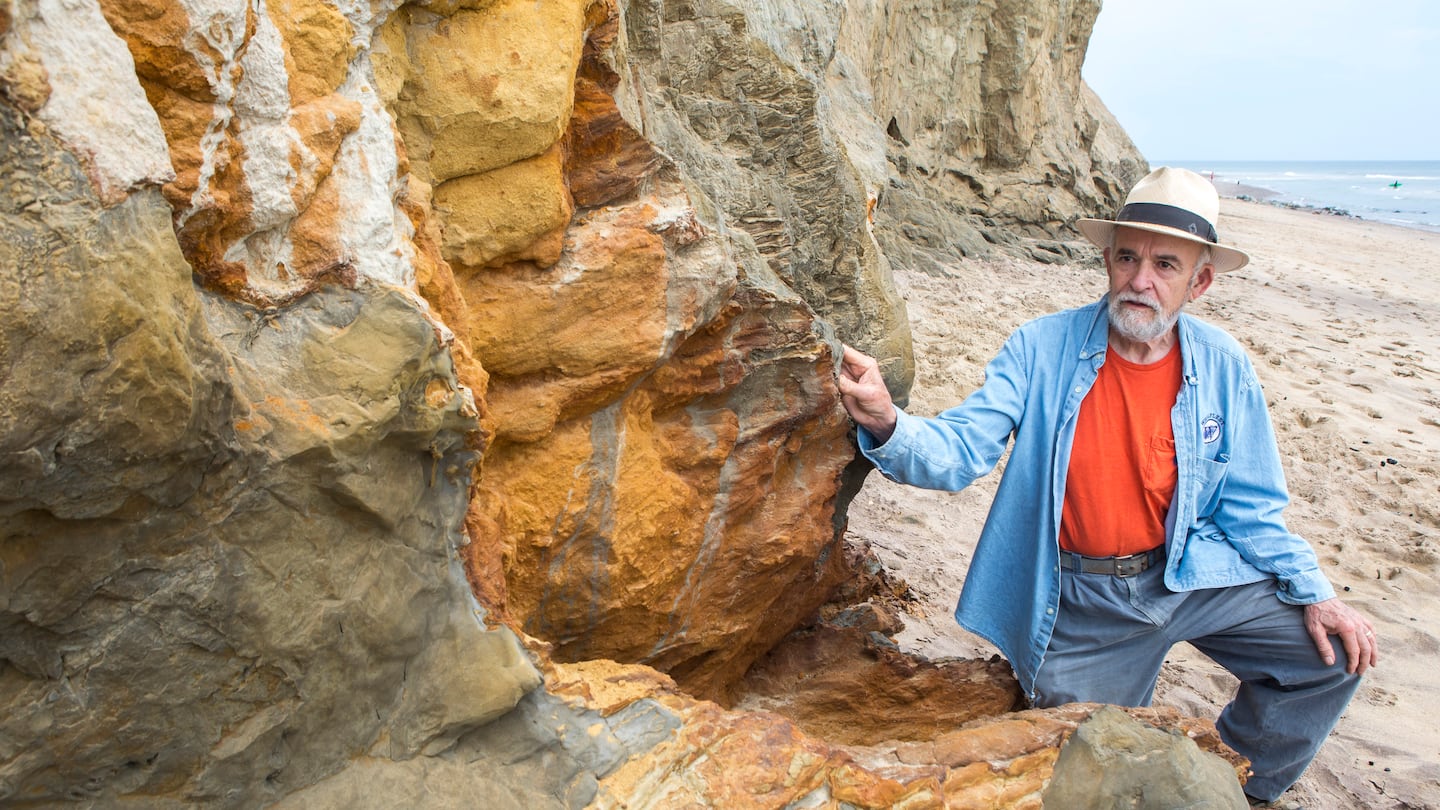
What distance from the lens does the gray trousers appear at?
2.76m

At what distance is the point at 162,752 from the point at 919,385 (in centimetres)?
522

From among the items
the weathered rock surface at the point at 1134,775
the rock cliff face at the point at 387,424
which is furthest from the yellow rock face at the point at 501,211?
the weathered rock surface at the point at 1134,775

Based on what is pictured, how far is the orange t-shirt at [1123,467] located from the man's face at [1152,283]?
17 cm

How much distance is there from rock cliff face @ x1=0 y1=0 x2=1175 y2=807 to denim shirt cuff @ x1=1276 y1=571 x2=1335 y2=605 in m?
1.14

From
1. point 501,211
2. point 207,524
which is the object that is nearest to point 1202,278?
point 501,211

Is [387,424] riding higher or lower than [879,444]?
higher

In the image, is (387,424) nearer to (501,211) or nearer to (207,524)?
(207,524)

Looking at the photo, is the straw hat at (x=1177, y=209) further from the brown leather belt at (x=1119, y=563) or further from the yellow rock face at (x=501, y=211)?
the yellow rock face at (x=501, y=211)

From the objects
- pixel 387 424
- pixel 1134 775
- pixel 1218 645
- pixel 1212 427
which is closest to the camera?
pixel 387 424

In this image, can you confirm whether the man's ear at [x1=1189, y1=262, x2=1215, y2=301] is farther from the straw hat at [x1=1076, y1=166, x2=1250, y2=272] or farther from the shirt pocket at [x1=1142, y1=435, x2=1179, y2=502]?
the shirt pocket at [x1=1142, y1=435, x2=1179, y2=502]

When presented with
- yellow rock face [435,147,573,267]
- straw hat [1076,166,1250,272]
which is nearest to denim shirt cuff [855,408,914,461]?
straw hat [1076,166,1250,272]

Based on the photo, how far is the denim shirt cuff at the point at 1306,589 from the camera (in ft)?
8.80

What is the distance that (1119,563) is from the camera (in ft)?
9.10

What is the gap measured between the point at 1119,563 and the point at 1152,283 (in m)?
0.78
